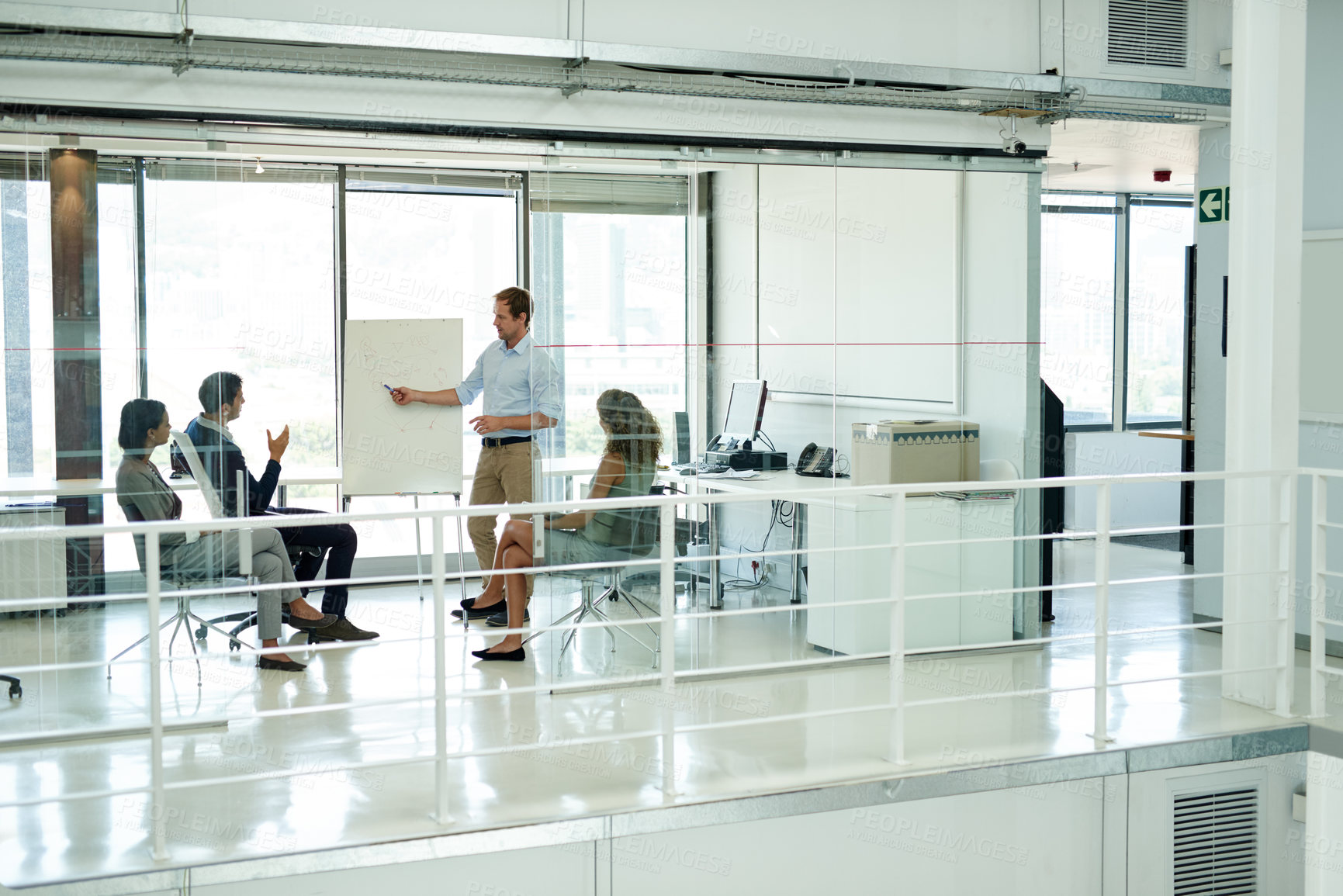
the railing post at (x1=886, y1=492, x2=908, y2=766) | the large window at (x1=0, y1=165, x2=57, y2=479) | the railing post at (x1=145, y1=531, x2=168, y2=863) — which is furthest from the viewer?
the large window at (x1=0, y1=165, x2=57, y2=479)

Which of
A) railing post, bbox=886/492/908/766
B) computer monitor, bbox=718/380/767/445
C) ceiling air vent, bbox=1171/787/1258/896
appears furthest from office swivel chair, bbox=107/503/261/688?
ceiling air vent, bbox=1171/787/1258/896

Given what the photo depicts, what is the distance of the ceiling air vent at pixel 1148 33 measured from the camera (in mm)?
5816

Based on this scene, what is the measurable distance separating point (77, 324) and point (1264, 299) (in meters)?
4.48

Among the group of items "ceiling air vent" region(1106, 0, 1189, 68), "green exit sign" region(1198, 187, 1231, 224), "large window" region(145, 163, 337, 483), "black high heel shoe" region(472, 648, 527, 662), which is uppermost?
"ceiling air vent" region(1106, 0, 1189, 68)

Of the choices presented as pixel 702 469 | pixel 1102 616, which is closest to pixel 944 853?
pixel 1102 616

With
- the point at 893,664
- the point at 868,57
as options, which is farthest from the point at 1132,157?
the point at 893,664

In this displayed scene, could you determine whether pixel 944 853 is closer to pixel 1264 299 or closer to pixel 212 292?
pixel 1264 299

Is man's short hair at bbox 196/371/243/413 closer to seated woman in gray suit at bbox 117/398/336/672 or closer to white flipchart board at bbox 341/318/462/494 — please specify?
seated woman in gray suit at bbox 117/398/336/672

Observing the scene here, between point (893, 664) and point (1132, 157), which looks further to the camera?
point (1132, 157)

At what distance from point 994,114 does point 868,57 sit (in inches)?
27.6

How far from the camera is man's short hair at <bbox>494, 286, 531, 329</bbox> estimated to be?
17.3 ft

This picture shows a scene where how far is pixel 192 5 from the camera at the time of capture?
446 centimetres

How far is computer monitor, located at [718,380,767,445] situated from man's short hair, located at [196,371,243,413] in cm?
205

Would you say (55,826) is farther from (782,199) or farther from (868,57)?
(868,57)
